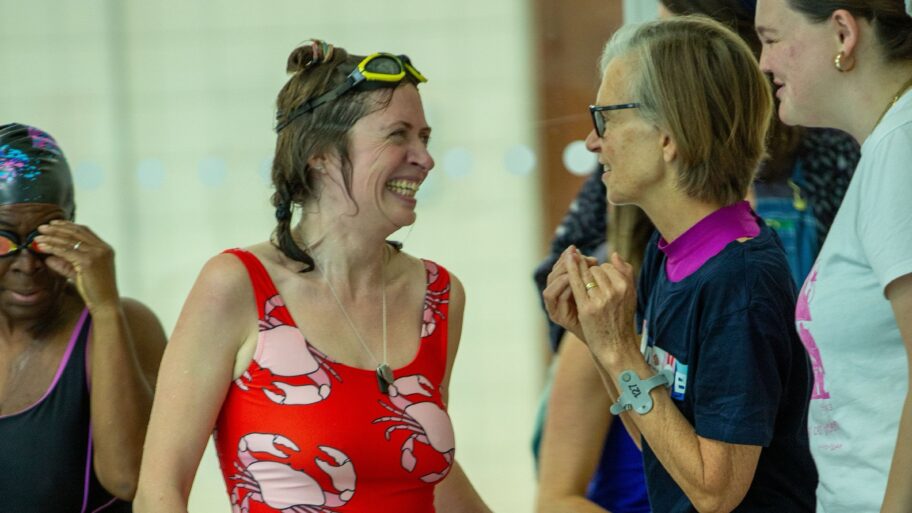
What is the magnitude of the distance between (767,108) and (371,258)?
76 cm

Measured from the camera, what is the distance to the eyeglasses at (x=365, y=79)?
214 centimetres

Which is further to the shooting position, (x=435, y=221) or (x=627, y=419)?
(x=435, y=221)

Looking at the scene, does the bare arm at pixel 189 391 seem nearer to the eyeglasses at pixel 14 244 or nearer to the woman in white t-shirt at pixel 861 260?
the eyeglasses at pixel 14 244

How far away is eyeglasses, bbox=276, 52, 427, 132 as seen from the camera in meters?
2.14

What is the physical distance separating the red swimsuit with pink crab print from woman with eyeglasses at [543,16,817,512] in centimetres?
34

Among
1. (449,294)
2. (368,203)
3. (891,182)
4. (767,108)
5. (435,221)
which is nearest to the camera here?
(891,182)

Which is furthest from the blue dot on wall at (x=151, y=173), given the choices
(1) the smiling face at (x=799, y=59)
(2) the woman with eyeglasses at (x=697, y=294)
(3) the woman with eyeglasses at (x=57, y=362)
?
(1) the smiling face at (x=799, y=59)

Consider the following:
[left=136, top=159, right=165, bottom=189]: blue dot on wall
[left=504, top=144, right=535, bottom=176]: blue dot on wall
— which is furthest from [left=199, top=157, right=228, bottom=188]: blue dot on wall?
[left=504, top=144, right=535, bottom=176]: blue dot on wall

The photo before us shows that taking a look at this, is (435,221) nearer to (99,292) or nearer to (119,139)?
(119,139)

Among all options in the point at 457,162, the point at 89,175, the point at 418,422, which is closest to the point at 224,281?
the point at 418,422

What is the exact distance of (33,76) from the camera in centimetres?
342

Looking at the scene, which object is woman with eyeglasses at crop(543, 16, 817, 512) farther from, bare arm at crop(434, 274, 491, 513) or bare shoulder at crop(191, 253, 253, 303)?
bare shoulder at crop(191, 253, 253, 303)

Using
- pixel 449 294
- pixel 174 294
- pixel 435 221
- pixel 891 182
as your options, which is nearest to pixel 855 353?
pixel 891 182

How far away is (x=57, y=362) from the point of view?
2.37 metres
